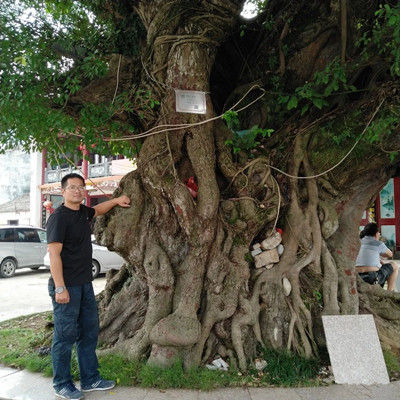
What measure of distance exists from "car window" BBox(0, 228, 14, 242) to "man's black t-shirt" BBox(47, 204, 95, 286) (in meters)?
10.5

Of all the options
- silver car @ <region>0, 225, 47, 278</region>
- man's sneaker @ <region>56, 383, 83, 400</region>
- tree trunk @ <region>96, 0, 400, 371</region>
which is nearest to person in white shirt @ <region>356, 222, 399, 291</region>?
tree trunk @ <region>96, 0, 400, 371</region>

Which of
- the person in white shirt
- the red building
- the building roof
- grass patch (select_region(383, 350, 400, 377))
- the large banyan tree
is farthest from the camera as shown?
the building roof

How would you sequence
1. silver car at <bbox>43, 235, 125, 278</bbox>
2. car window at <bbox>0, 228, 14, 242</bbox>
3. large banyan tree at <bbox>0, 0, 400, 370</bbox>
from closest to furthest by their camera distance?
large banyan tree at <bbox>0, 0, 400, 370</bbox> < silver car at <bbox>43, 235, 125, 278</bbox> < car window at <bbox>0, 228, 14, 242</bbox>

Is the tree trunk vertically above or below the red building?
below

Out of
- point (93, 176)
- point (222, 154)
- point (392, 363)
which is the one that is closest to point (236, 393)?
point (392, 363)

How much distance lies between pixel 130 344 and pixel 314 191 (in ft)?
9.62

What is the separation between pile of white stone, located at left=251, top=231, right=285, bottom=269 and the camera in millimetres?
4434

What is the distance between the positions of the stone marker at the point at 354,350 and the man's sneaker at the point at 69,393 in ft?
8.00

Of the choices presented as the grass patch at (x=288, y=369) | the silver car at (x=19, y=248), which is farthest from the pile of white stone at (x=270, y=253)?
the silver car at (x=19, y=248)

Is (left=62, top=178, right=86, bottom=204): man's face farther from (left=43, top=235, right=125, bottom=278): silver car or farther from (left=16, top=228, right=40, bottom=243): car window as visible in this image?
(left=16, top=228, right=40, bottom=243): car window

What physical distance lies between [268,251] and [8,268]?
436 inches

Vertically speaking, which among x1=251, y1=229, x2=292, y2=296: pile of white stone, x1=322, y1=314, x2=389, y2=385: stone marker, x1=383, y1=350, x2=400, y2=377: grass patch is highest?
x1=251, y1=229, x2=292, y2=296: pile of white stone

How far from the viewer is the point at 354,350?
374 centimetres

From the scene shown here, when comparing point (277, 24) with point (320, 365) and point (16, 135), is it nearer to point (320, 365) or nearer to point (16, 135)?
point (16, 135)
